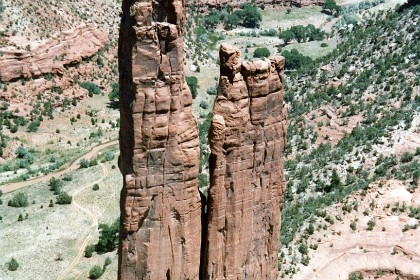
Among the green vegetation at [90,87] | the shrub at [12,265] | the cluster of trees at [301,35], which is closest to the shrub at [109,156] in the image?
the green vegetation at [90,87]

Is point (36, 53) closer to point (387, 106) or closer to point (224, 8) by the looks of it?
point (387, 106)

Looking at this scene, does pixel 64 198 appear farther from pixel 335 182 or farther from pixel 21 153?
pixel 335 182

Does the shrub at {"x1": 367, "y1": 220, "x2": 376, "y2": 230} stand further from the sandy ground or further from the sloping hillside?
the sloping hillside

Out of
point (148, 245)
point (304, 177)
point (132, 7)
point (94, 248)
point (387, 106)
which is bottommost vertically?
point (94, 248)

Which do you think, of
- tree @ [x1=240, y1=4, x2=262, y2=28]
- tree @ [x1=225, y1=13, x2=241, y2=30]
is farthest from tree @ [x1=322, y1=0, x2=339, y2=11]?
tree @ [x1=225, y1=13, x2=241, y2=30]

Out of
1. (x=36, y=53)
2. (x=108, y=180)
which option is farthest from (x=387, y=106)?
(x=36, y=53)

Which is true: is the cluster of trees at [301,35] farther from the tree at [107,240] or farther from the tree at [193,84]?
the tree at [107,240]
